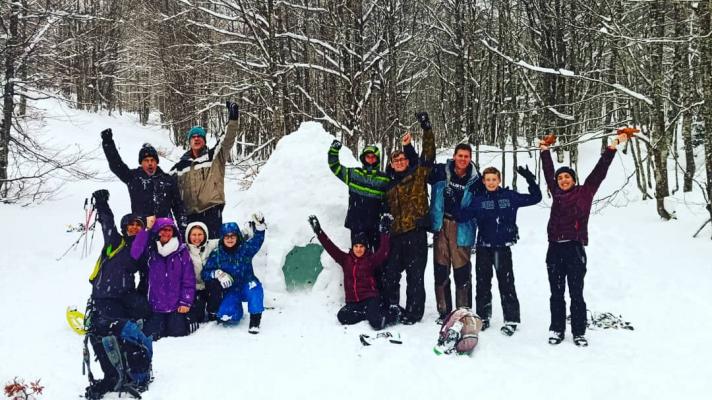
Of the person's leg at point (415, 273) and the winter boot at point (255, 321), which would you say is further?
the person's leg at point (415, 273)

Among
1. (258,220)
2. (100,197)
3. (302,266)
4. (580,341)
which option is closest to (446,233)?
(580,341)

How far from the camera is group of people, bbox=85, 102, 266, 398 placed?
4.23 m

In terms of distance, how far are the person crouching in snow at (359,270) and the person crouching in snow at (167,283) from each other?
147 centimetres

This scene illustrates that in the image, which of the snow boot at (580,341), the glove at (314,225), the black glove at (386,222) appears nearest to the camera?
the snow boot at (580,341)

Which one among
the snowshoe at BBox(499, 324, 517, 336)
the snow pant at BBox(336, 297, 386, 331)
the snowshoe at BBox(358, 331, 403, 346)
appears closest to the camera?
the snowshoe at BBox(358, 331, 403, 346)

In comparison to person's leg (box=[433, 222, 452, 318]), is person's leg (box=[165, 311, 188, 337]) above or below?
below

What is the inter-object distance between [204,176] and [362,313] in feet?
7.77

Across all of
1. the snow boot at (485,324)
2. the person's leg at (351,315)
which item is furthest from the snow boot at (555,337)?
the person's leg at (351,315)

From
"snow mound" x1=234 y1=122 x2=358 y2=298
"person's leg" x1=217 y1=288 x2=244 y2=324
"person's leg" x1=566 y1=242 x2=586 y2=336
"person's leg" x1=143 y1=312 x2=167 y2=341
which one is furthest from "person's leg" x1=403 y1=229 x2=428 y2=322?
"person's leg" x1=143 y1=312 x2=167 y2=341

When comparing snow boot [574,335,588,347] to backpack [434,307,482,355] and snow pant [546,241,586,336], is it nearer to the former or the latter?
snow pant [546,241,586,336]

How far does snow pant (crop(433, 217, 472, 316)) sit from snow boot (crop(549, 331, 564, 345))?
0.92 m

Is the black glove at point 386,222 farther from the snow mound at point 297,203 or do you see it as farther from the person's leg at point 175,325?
the person's leg at point 175,325

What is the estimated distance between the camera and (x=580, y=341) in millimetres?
4438

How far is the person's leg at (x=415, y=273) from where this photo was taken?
5164mm
